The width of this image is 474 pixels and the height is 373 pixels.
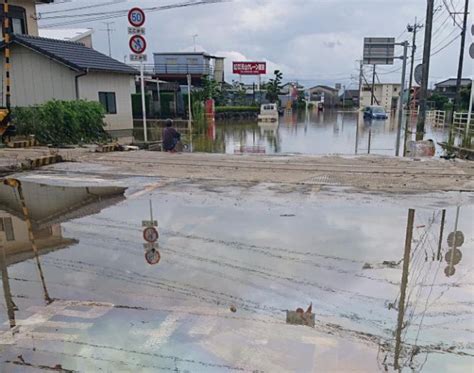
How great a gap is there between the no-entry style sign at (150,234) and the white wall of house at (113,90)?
52.1 feet

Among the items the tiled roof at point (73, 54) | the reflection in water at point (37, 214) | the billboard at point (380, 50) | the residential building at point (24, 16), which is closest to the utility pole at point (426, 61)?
the reflection in water at point (37, 214)

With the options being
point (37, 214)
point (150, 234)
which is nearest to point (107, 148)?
point (37, 214)

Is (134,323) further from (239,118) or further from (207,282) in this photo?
(239,118)

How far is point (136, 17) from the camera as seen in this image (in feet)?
45.2

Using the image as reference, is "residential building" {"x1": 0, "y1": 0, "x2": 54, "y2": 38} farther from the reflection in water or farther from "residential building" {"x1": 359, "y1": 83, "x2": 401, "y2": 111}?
"residential building" {"x1": 359, "y1": 83, "x2": 401, "y2": 111}

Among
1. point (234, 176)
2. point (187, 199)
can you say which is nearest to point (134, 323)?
point (187, 199)

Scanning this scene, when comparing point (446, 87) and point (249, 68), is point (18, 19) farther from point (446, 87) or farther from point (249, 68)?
point (446, 87)

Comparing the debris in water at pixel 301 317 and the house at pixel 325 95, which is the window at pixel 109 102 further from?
the house at pixel 325 95

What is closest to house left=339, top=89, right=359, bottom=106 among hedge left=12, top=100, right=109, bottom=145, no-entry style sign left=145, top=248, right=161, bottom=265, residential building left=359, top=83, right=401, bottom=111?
residential building left=359, top=83, right=401, bottom=111

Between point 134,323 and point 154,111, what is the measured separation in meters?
33.9

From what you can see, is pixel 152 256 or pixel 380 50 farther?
pixel 380 50

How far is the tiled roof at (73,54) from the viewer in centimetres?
1848

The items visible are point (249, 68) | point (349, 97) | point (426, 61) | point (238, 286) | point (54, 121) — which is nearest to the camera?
point (238, 286)

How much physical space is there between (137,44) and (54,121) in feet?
12.2
